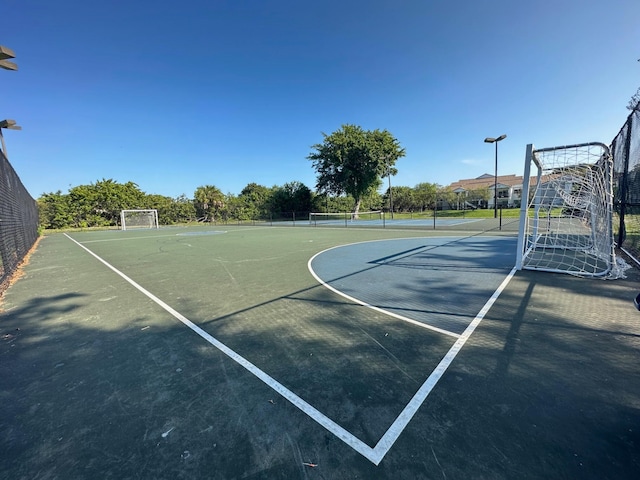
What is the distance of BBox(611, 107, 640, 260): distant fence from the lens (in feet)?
23.9

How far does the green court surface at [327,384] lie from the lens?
1.81m

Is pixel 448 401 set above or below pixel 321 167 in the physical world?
below

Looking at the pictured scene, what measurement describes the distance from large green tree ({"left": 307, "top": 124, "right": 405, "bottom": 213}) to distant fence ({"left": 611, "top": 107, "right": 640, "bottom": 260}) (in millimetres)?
28469

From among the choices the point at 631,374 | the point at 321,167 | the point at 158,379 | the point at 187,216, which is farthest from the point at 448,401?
the point at 187,216

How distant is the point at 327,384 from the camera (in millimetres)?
2574

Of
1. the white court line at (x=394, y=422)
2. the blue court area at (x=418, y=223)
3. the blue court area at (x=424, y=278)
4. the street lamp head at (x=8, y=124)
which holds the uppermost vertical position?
the street lamp head at (x=8, y=124)

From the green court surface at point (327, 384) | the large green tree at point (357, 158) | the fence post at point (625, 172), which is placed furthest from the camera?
the large green tree at point (357, 158)

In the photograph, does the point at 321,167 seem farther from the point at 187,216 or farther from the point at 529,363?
the point at 529,363

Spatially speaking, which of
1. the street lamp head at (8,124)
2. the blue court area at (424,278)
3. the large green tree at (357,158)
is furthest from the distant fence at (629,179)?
the large green tree at (357,158)

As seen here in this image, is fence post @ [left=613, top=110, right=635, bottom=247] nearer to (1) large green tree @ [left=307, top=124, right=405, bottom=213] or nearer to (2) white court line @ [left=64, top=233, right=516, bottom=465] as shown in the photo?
(2) white court line @ [left=64, top=233, right=516, bottom=465]

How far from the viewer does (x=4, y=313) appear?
4.76m

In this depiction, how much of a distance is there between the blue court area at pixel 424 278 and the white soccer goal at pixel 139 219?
3276 centimetres

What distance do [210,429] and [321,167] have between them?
40276 mm

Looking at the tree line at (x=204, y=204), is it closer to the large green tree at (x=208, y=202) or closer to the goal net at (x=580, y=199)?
the large green tree at (x=208, y=202)
